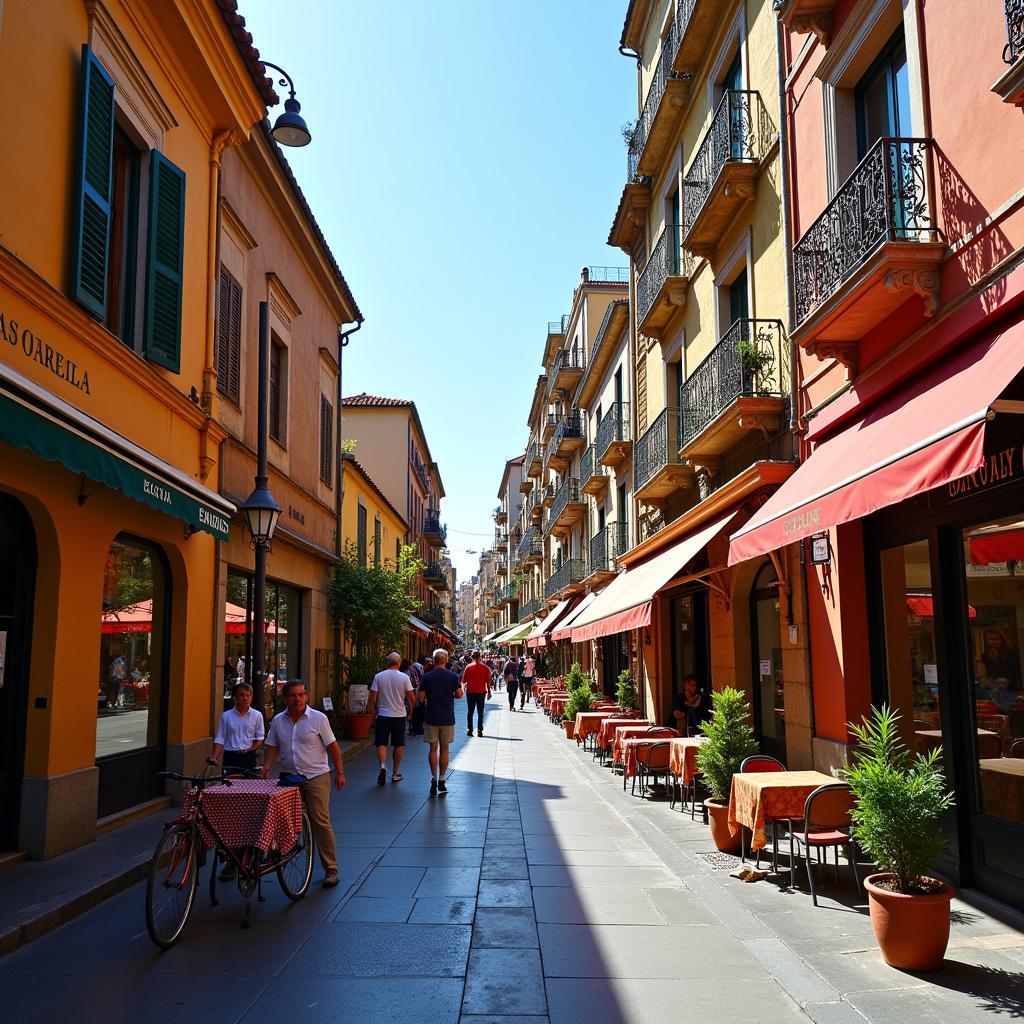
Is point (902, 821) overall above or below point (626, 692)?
below

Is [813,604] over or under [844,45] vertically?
under

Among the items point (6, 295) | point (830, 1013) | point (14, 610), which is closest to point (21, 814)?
point (14, 610)

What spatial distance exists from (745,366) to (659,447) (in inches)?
211

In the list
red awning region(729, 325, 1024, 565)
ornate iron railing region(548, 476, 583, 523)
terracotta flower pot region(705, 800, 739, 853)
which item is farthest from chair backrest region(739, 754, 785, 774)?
ornate iron railing region(548, 476, 583, 523)

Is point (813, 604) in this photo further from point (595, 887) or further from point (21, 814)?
point (21, 814)

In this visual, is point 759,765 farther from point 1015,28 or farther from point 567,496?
point 567,496

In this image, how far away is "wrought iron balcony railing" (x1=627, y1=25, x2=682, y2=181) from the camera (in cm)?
1603

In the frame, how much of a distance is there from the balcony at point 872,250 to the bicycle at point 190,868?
6272 millimetres

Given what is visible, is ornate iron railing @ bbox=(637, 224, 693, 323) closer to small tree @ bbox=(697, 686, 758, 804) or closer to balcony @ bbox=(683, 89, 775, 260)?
balcony @ bbox=(683, 89, 775, 260)

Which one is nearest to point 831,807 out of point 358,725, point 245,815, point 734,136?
point 245,815

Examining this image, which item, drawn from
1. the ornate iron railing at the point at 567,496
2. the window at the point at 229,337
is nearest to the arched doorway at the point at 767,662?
the window at the point at 229,337

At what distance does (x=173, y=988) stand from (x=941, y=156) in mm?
7913

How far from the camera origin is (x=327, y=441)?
19672mm

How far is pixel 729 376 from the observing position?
1204cm
